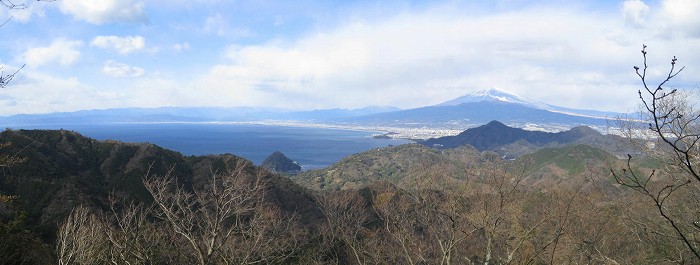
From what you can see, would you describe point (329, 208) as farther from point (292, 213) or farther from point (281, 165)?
point (281, 165)

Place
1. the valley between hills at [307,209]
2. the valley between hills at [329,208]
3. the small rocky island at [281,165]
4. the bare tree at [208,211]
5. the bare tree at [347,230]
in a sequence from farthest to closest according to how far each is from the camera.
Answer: the small rocky island at [281,165], the bare tree at [347,230], the valley between hills at [307,209], the valley between hills at [329,208], the bare tree at [208,211]

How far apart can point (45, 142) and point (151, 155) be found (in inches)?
477

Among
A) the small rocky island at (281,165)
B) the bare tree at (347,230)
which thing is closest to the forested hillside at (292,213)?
the bare tree at (347,230)

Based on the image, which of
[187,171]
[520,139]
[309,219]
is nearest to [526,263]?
[309,219]

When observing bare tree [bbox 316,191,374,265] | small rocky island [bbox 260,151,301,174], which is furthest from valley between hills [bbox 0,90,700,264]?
small rocky island [bbox 260,151,301,174]

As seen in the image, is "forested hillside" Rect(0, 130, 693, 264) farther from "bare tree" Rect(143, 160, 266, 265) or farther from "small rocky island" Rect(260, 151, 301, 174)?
"small rocky island" Rect(260, 151, 301, 174)

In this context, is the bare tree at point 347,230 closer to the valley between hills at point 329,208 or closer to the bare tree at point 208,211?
the valley between hills at point 329,208

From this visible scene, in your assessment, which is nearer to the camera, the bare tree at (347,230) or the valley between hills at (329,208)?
the valley between hills at (329,208)

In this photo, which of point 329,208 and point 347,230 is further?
point 329,208

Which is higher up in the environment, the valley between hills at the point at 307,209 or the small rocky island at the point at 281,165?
the valley between hills at the point at 307,209

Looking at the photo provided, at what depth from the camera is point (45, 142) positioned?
160 ft

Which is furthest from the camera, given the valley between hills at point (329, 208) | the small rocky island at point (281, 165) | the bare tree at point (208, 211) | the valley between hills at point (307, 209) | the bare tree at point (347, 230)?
the small rocky island at point (281, 165)

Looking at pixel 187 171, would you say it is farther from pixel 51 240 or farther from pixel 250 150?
pixel 250 150

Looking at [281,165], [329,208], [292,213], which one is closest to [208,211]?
[329,208]
